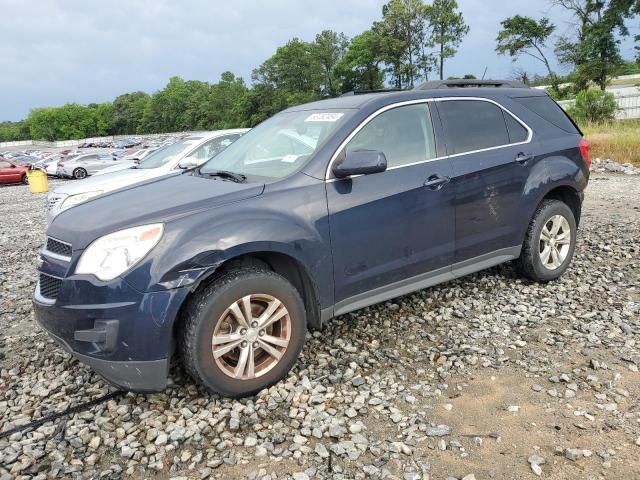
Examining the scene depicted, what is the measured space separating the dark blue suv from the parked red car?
24.3 meters

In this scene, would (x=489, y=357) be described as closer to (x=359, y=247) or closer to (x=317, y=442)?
(x=359, y=247)

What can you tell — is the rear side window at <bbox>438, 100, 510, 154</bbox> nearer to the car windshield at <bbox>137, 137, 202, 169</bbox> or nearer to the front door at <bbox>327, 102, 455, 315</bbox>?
the front door at <bbox>327, 102, 455, 315</bbox>

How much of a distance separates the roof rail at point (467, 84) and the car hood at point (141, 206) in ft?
6.08

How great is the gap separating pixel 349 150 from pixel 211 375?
5.77ft

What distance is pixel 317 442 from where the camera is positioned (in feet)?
9.18

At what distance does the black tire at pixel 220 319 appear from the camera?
9.62ft

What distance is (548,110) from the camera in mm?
4875

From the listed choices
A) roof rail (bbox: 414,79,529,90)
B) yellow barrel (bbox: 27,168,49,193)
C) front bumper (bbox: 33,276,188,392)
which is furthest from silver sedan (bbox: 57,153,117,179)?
front bumper (bbox: 33,276,188,392)

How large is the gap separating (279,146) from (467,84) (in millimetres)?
1917

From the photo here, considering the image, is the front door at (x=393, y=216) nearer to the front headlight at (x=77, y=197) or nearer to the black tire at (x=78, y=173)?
the front headlight at (x=77, y=197)

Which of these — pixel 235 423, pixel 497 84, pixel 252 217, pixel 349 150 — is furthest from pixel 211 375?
pixel 497 84

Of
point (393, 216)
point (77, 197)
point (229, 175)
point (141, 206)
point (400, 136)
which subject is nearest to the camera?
point (141, 206)

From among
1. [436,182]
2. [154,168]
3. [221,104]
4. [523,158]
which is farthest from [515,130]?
[221,104]

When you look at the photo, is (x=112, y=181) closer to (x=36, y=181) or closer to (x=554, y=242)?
(x=554, y=242)
